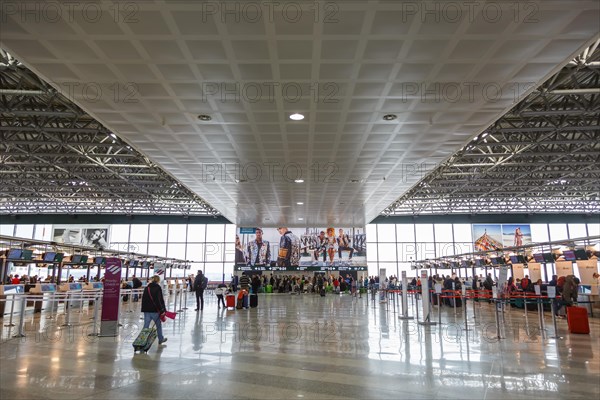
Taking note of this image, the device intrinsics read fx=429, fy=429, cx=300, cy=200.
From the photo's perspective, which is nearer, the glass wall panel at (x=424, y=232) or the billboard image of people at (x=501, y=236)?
the billboard image of people at (x=501, y=236)

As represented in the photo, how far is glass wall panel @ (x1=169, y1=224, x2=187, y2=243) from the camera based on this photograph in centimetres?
4334

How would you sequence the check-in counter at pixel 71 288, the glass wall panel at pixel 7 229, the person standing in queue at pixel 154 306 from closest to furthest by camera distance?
the person standing in queue at pixel 154 306
the check-in counter at pixel 71 288
the glass wall panel at pixel 7 229

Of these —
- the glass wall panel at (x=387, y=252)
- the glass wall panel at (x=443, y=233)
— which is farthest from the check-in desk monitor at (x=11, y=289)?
the glass wall panel at (x=443, y=233)

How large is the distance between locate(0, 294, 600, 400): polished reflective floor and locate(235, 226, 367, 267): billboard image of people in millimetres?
26055

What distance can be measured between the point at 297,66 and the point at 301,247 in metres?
31.0

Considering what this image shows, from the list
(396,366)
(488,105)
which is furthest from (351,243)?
(396,366)

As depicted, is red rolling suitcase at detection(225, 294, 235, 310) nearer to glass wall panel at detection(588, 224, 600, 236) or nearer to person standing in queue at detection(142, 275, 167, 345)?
person standing in queue at detection(142, 275, 167, 345)

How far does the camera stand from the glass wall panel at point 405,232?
43156mm

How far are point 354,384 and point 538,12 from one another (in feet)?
20.0

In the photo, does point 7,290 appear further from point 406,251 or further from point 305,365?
point 406,251

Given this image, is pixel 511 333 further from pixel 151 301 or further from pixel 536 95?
pixel 151 301

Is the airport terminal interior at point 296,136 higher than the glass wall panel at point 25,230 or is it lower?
lower

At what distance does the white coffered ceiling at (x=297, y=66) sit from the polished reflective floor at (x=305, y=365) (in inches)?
210

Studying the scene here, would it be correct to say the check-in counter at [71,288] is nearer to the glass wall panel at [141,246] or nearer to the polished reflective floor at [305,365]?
the polished reflective floor at [305,365]
